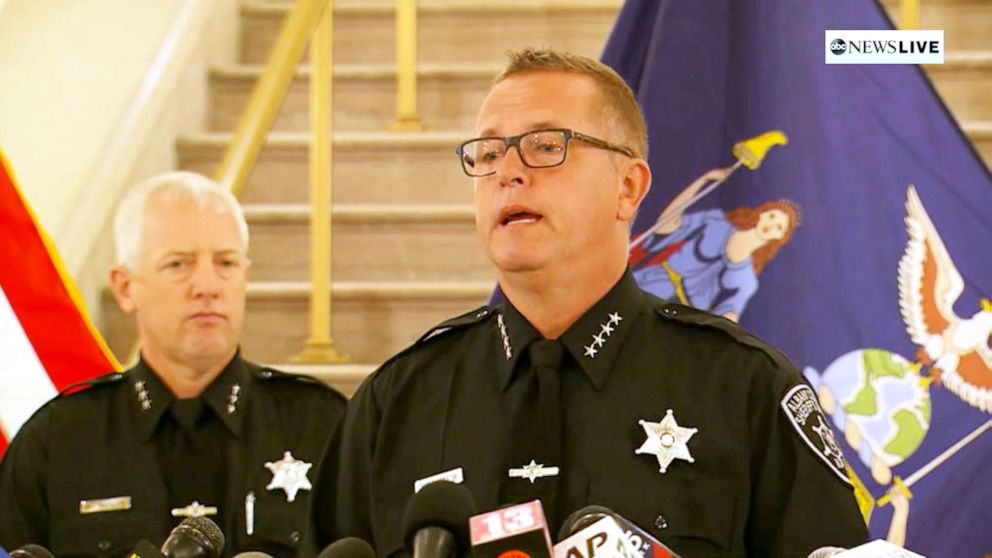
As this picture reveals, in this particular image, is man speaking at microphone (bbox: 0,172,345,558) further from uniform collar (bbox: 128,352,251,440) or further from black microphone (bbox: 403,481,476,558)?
black microphone (bbox: 403,481,476,558)

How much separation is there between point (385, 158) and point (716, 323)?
106 inches

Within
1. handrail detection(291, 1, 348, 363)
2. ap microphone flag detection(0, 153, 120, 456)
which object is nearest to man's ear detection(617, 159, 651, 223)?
ap microphone flag detection(0, 153, 120, 456)

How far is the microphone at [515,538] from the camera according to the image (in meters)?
1.51

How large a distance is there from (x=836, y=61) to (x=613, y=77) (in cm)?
102

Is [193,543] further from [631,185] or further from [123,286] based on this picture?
[123,286]

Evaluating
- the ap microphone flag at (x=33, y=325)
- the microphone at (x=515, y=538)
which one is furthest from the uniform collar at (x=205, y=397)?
the microphone at (x=515, y=538)

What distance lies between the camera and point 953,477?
3004 mm

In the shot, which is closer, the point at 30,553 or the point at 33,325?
the point at 30,553

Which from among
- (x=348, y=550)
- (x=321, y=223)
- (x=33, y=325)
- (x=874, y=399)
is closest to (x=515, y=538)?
(x=348, y=550)

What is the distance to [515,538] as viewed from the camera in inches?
59.5

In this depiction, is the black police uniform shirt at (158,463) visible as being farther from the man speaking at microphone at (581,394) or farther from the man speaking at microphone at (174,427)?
the man speaking at microphone at (581,394)

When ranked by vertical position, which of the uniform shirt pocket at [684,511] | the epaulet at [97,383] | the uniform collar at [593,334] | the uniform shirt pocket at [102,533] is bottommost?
the uniform shirt pocket at [102,533]

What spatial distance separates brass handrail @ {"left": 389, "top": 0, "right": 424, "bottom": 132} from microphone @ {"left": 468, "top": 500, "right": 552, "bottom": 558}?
331cm

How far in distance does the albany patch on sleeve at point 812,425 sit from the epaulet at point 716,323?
0.06m
